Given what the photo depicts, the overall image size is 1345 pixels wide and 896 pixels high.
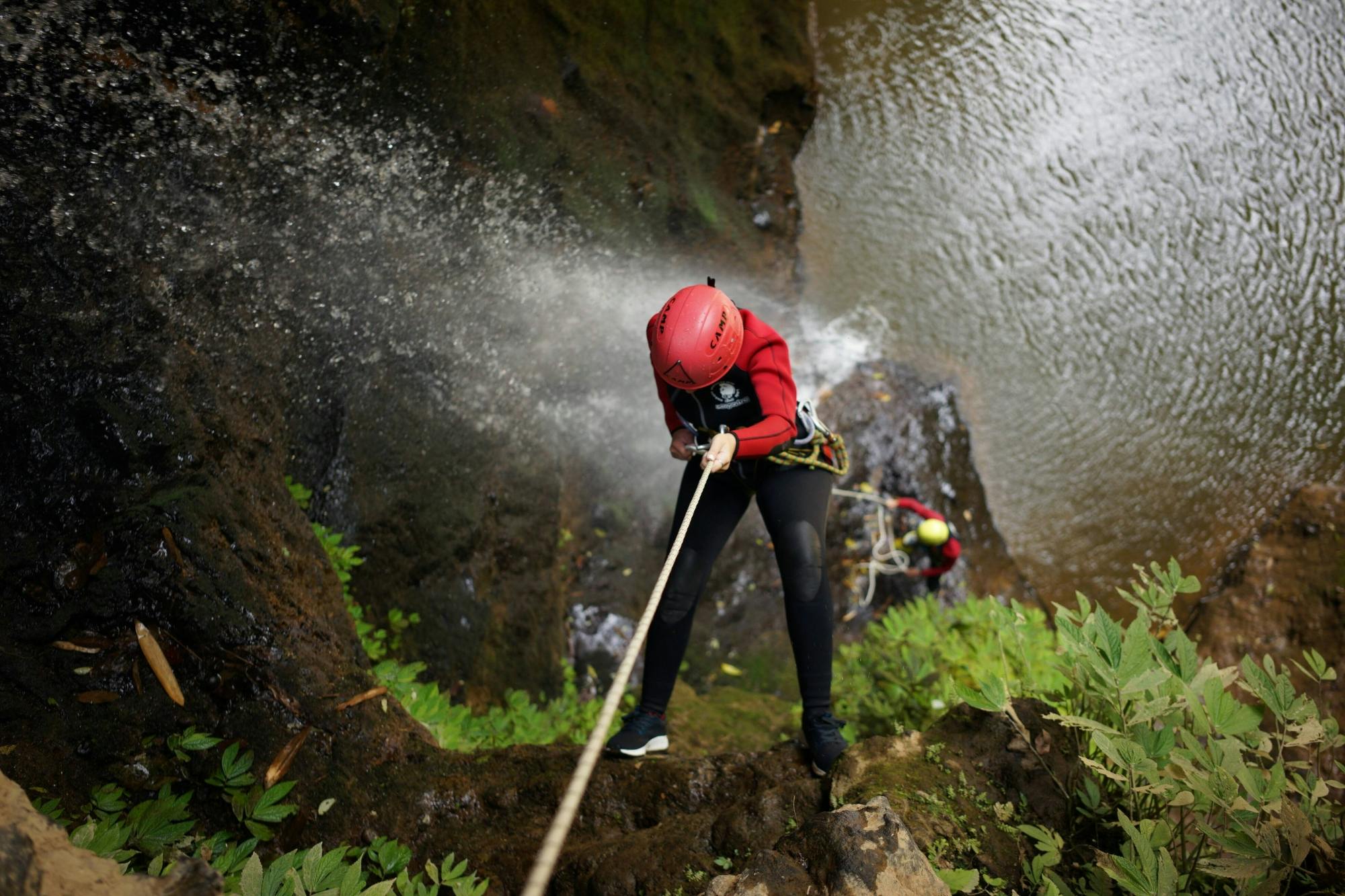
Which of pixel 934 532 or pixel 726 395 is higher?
pixel 726 395

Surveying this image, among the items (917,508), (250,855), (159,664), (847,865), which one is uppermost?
(917,508)

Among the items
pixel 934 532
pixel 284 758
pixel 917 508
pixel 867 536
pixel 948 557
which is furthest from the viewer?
pixel 867 536

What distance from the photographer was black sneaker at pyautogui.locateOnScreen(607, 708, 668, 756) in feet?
10.0

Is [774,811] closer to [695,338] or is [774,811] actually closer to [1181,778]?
[1181,778]

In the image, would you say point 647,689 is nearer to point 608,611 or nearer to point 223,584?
point 223,584

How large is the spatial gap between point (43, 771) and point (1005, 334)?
20.2ft

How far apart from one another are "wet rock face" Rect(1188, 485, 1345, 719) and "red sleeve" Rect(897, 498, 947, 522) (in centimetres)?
164

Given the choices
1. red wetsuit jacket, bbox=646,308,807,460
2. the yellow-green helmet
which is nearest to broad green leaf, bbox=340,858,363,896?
red wetsuit jacket, bbox=646,308,807,460

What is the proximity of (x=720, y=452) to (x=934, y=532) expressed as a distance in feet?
9.71

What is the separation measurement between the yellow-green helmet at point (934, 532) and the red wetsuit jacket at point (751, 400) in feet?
7.95

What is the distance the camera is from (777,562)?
326 cm

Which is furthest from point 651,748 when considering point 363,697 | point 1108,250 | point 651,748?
point 1108,250

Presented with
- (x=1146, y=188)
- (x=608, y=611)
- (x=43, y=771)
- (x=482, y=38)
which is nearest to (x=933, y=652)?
(x=608, y=611)

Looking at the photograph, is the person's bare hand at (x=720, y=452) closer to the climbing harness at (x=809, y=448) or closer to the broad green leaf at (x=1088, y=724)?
the climbing harness at (x=809, y=448)
